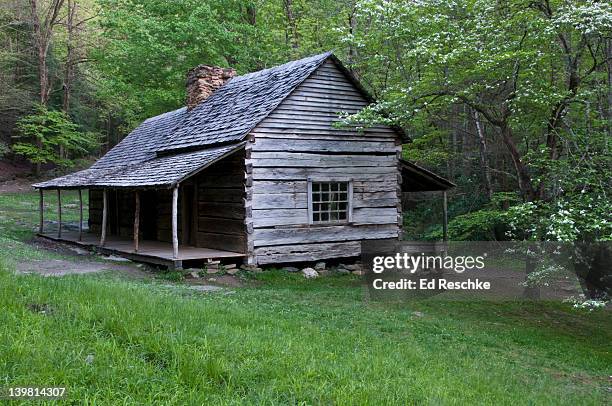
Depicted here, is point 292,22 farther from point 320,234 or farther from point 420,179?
point 320,234

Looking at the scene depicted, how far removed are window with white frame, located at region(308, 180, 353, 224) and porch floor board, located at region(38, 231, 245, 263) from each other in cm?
251

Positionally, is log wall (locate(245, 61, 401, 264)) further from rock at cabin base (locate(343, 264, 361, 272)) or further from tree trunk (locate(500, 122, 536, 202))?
tree trunk (locate(500, 122, 536, 202))

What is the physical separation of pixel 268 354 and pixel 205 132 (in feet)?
37.2

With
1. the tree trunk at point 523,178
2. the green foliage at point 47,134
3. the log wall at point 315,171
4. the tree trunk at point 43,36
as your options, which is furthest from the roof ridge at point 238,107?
the tree trunk at point 43,36

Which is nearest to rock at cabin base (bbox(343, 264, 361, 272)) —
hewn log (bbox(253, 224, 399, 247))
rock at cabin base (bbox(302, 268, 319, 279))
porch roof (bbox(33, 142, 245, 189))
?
hewn log (bbox(253, 224, 399, 247))

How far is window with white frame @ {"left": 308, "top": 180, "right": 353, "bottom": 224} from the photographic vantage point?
575 inches

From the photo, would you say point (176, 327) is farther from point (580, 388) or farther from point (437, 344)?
point (580, 388)

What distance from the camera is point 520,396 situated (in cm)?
506

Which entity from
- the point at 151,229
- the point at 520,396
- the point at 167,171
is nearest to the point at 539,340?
the point at 520,396

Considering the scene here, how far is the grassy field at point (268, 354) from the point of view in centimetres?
398

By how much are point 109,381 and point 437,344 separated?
4.60 meters

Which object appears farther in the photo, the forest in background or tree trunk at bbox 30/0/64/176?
tree trunk at bbox 30/0/64/176

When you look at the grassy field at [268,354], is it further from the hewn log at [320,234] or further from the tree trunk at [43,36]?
the tree trunk at [43,36]
